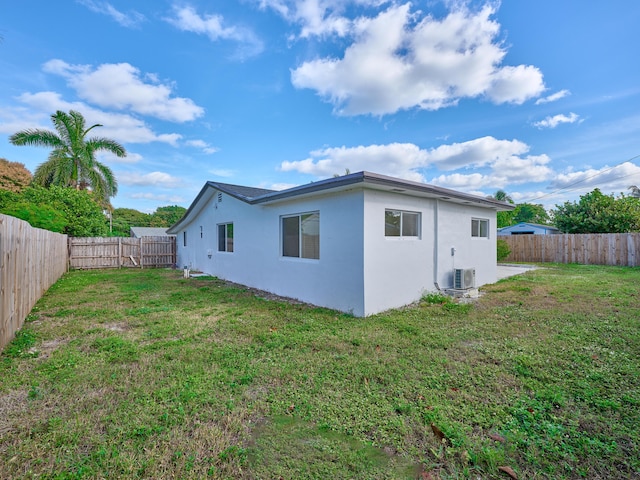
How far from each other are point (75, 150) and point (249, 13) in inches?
638

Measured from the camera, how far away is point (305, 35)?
350 inches

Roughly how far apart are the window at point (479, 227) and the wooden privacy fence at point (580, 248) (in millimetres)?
10400

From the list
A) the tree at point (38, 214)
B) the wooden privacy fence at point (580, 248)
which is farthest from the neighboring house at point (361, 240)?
→ the wooden privacy fence at point (580, 248)

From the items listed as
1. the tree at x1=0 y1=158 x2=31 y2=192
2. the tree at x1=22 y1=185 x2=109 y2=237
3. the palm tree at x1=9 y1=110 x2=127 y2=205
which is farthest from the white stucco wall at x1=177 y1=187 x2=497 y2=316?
the tree at x1=0 y1=158 x2=31 y2=192

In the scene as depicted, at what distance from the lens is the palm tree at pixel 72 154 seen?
55.5 feet

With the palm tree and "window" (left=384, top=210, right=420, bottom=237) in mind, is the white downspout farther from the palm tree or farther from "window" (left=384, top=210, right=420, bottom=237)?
A: the palm tree

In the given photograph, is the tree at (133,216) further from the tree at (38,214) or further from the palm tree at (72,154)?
the tree at (38,214)

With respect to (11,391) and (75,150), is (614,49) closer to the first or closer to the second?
(11,391)

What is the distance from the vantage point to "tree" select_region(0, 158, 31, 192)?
20.5 metres

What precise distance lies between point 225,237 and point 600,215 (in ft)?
70.6

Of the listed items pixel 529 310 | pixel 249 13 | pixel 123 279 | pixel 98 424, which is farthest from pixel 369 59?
pixel 123 279

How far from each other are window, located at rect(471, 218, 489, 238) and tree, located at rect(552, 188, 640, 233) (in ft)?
44.1

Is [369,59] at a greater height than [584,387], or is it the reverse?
[369,59]

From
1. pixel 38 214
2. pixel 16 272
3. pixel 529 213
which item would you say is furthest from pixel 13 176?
pixel 529 213
